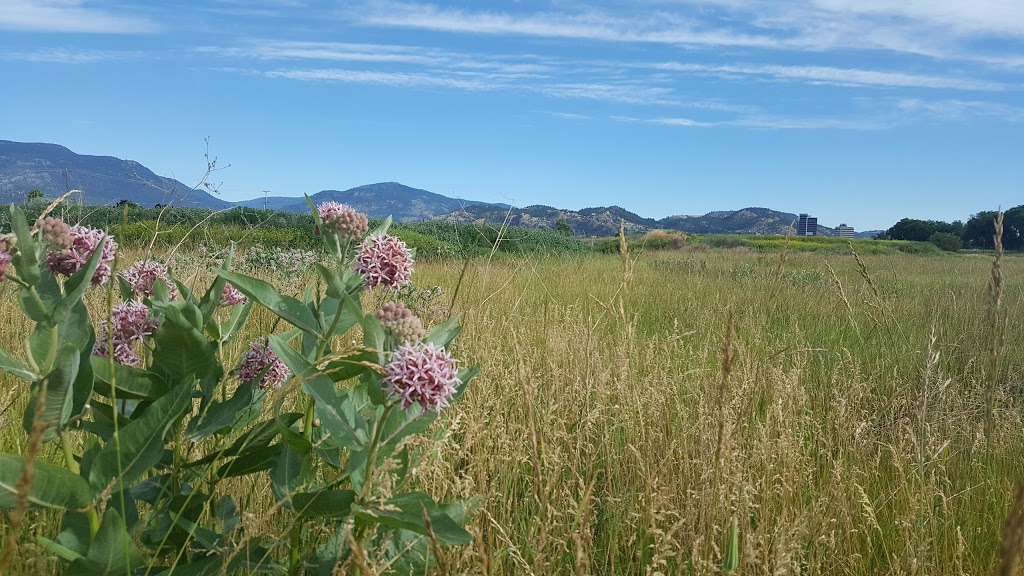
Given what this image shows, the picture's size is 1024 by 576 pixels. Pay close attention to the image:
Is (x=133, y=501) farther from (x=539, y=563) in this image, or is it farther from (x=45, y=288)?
(x=539, y=563)

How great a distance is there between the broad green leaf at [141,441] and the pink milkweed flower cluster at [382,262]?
404mm

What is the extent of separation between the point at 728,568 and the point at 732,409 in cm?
150

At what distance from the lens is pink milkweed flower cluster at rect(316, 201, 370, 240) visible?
1478 mm

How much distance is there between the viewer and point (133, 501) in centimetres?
146

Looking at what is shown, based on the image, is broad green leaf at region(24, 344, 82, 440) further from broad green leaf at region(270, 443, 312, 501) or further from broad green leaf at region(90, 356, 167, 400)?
broad green leaf at region(270, 443, 312, 501)

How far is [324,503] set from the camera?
1.41 meters

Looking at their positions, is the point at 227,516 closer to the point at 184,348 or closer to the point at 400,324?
the point at 184,348

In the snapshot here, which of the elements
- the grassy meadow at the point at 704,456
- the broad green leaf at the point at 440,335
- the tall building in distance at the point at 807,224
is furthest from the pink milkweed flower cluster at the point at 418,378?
the tall building in distance at the point at 807,224

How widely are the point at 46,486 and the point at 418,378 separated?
2.34 feet

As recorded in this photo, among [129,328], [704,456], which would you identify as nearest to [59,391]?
[129,328]

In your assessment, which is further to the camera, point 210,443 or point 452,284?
point 452,284

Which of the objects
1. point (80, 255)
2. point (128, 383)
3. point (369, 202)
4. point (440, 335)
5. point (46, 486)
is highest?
point (369, 202)

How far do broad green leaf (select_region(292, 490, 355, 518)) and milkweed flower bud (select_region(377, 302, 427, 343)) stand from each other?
1.10 feet

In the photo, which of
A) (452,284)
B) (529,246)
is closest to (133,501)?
(452,284)
